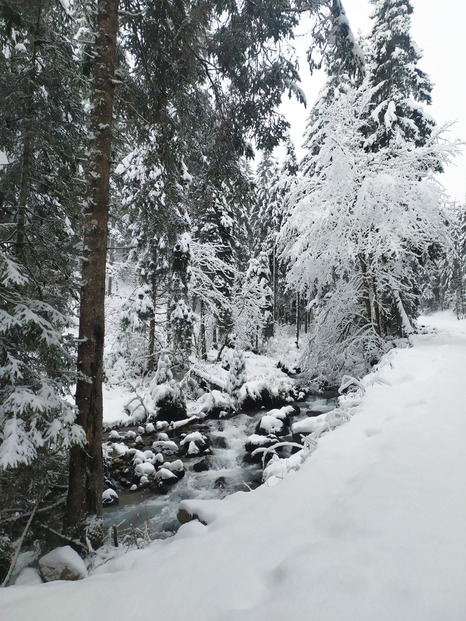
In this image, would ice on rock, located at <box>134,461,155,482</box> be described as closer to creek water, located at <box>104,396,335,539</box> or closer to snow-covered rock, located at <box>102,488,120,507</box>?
creek water, located at <box>104,396,335,539</box>

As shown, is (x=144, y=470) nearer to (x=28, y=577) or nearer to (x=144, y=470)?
(x=144, y=470)

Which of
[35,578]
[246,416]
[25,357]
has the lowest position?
[246,416]

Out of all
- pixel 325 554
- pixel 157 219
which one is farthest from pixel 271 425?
pixel 325 554

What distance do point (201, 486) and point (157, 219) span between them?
5865 millimetres

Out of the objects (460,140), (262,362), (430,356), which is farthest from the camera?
(262,362)

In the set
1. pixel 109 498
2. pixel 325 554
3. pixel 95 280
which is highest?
pixel 95 280

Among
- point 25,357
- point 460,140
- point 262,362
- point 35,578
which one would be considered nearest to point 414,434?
point 35,578

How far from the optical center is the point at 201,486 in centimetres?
725

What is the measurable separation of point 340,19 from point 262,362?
1549cm

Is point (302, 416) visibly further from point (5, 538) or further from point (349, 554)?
point (349, 554)

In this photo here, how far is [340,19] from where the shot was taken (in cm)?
459

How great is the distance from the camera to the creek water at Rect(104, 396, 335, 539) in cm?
589

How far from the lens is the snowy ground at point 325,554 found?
125 centimetres

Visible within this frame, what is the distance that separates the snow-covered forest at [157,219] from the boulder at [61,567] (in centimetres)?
3
